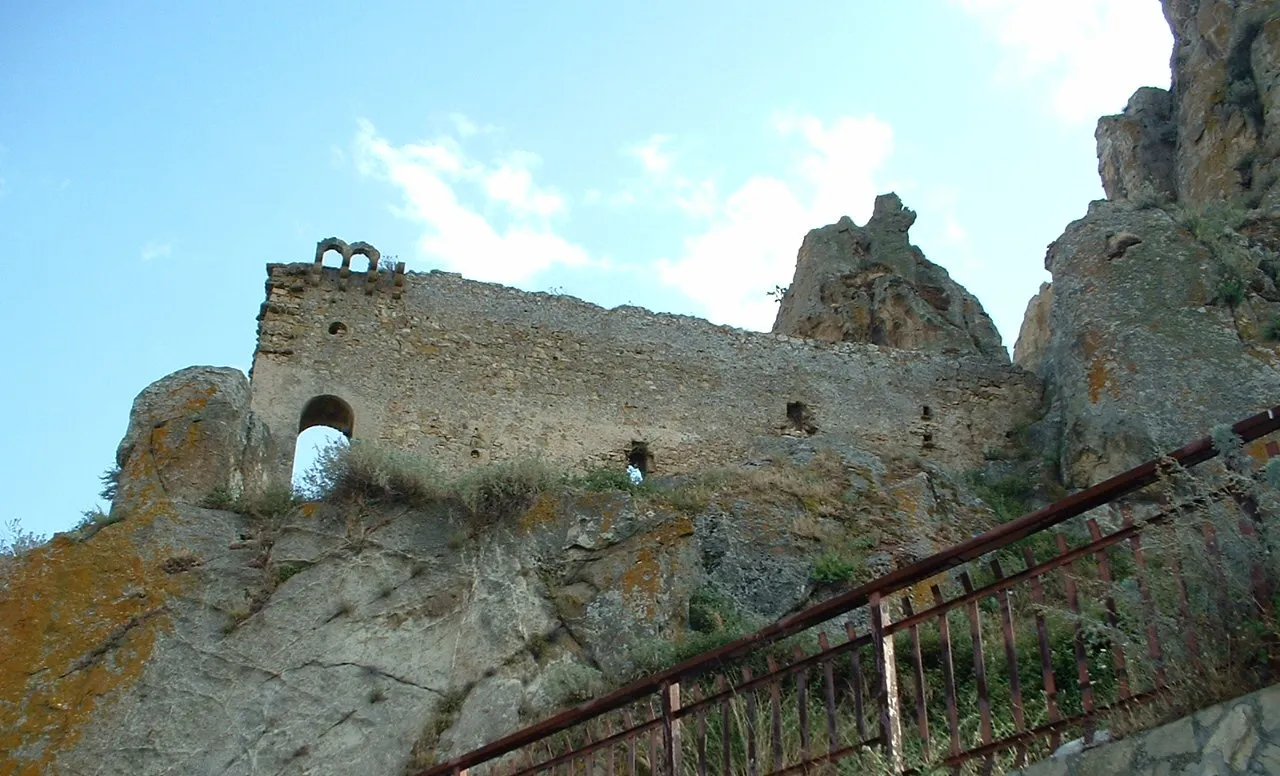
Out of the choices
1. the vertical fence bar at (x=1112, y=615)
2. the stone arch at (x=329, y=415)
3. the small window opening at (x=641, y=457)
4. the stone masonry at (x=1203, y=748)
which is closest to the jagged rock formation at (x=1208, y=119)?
the small window opening at (x=641, y=457)

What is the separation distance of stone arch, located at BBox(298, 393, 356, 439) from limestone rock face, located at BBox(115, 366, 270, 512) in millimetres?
1852

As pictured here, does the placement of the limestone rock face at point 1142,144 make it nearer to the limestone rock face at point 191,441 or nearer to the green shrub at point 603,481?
the green shrub at point 603,481

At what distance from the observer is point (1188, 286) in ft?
57.8

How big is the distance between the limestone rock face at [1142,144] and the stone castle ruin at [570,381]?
20.8 feet

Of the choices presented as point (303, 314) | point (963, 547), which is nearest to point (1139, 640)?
point (963, 547)

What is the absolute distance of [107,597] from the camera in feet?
39.1

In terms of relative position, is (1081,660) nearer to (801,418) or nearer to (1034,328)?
(801,418)

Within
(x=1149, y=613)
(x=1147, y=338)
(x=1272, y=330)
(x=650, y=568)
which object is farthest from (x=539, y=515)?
(x=1272, y=330)

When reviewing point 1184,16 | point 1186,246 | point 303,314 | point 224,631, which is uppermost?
point 1184,16

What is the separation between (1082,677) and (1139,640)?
0.36 metres

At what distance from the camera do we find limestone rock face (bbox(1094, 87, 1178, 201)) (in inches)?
952

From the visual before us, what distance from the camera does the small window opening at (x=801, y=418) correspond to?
1823 centimetres

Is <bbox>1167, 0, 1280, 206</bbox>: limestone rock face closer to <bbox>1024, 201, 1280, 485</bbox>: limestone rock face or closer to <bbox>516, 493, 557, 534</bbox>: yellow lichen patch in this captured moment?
<bbox>1024, 201, 1280, 485</bbox>: limestone rock face

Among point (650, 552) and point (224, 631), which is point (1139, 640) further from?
point (224, 631)
